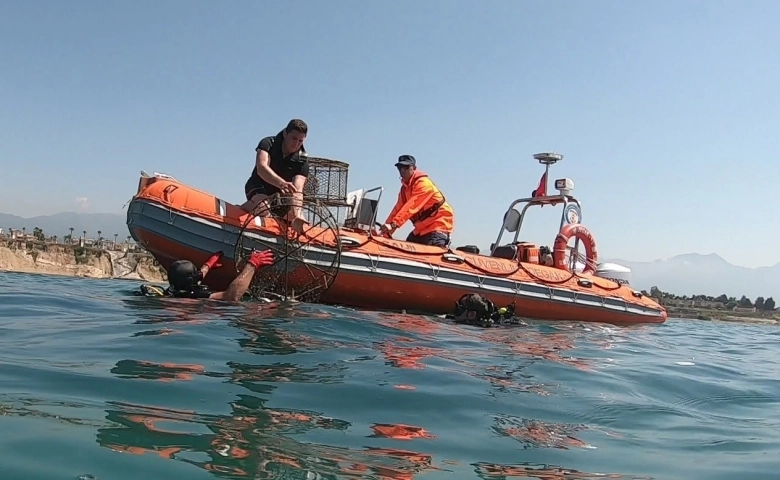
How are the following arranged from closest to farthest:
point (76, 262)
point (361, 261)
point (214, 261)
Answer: point (214, 261) < point (361, 261) < point (76, 262)

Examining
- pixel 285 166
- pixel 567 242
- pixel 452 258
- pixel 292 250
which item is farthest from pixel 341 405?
pixel 567 242

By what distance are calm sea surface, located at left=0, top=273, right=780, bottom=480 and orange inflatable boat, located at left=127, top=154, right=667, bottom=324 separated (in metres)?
1.92

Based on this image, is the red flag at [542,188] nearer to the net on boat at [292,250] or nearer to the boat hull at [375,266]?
the boat hull at [375,266]

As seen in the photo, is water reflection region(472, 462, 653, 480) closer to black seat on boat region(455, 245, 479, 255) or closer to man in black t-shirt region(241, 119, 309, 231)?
man in black t-shirt region(241, 119, 309, 231)

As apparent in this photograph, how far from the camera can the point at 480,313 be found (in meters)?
6.98

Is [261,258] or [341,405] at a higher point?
[261,258]

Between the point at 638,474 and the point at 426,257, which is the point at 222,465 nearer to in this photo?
the point at 638,474

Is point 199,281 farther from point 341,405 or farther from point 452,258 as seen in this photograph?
point 341,405

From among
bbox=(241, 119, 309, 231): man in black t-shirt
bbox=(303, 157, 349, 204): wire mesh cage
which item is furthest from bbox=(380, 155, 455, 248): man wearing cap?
bbox=(241, 119, 309, 231): man in black t-shirt

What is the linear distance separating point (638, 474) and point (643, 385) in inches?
84.8

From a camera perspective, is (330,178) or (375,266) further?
(330,178)

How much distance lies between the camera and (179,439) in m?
2.44

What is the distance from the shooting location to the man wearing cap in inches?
364

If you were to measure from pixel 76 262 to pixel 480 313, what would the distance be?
96.1 ft
